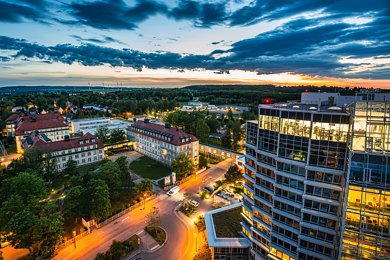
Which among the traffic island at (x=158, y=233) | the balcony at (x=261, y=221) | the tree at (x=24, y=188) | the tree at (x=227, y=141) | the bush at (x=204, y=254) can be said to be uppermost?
the tree at (x=227, y=141)

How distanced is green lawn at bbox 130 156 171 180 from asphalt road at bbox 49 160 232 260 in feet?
42.5

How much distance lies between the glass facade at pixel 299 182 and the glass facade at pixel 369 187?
4.44 metres

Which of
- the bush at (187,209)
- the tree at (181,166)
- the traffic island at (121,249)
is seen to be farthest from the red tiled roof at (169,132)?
the traffic island at (121,249)

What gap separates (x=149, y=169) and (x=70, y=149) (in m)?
26.8

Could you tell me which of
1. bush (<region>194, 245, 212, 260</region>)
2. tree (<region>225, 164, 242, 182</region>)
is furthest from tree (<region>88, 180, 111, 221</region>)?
tree (<region>225, 164, 242, 182</region>)

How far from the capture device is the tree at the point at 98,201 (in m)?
42.4

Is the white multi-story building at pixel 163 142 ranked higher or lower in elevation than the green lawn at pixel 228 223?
higher

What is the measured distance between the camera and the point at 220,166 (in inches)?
2972

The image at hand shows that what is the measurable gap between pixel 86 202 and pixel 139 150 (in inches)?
1848

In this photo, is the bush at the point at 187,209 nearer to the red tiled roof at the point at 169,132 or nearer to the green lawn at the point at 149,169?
the green lawn at the point at 149,169

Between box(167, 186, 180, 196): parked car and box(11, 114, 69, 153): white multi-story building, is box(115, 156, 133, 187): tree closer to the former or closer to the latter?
box(167, 186, 180, 196): parked car

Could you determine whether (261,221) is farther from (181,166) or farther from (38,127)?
(38,127)

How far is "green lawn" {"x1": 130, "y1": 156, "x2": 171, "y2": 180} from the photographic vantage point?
68.6m

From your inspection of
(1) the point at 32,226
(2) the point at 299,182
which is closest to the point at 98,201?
(1) the point at 32,226
